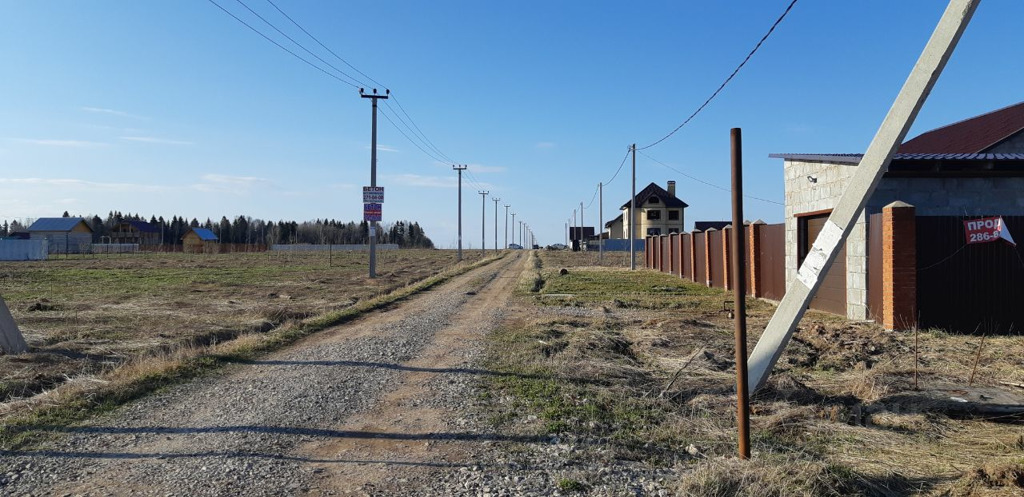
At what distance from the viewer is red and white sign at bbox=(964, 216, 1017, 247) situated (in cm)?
1192

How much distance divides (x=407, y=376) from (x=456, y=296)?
12569 millimetres

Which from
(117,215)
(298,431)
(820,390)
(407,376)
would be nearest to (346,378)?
(407,376)

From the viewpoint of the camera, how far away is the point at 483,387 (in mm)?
7773

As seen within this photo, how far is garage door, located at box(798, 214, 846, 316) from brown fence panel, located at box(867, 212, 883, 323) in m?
0.78

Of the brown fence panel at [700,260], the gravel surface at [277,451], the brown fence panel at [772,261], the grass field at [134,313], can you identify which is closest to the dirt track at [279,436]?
the gravel surface at [277,451]

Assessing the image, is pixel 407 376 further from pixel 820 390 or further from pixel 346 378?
pixel 820 390

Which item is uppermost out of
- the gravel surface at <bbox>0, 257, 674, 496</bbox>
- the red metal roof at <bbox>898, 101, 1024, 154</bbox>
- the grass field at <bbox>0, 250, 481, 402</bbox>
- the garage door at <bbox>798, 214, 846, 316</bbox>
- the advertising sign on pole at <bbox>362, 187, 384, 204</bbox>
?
the red metal roof at <bbox>898, 101, 1024, 154</bbox>

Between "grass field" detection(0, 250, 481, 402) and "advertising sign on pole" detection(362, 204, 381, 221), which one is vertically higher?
"advertising sign on pole" detection(362, 204, 381, 221)

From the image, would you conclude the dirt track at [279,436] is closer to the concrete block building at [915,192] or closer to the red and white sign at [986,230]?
the concrete block building at [915,192]

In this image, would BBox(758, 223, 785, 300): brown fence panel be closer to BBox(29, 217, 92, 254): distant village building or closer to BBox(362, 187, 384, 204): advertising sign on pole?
BBox(362, 187, 384, 204): advertising sign on pole

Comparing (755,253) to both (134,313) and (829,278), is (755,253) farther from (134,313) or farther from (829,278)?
(134,313)

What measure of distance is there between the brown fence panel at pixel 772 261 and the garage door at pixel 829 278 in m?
1.21

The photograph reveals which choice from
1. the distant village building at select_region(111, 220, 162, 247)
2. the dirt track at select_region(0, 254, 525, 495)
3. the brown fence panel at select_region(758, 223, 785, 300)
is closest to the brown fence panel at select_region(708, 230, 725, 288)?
the brown fence panel at select_region(758, 223, 785, 300)

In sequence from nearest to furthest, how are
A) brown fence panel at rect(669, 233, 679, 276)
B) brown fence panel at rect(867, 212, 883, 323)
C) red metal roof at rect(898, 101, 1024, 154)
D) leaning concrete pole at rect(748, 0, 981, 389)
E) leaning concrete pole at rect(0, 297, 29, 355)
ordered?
leaning concrete pole at rect(748, 0, 981, 389), leaning concrete pole at rect(0, 297, 29, 355), brown fence panel at rect(867, 212, 883, 323), red metal roof at rect(898, 101, 1024, 154), brown fence panel at rect(669, 233, 679, 276)
